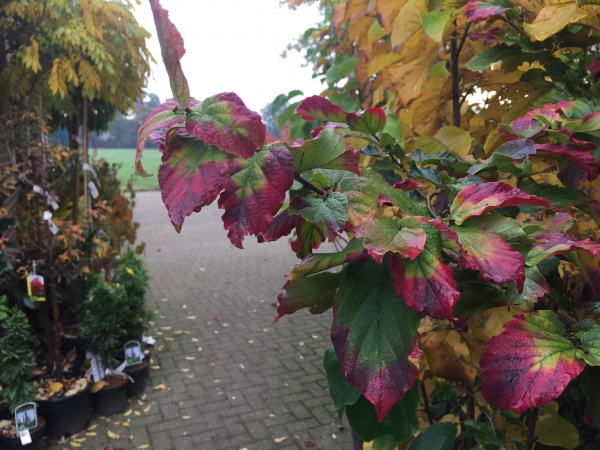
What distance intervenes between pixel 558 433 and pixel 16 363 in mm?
2959

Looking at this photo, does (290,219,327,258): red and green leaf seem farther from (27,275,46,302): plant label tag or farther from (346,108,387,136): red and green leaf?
(27,275,46,302): plant label tag

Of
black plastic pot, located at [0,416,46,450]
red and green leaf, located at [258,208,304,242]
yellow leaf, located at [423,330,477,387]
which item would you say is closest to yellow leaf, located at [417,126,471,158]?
yellow leaf, located at [423,330,477,387]

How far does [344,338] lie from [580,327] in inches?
14.6

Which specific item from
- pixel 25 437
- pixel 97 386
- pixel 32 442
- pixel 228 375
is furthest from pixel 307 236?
pixel 228 375

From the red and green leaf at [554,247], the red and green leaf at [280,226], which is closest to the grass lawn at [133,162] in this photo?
the red and green leaf at [280,226]

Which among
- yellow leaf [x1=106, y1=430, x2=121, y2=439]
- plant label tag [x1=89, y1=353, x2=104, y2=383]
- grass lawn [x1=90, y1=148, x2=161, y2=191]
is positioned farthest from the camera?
plant label tag [x1=89, y1=353, x2=104, y2=383]

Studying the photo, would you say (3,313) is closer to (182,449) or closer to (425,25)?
(182,449)

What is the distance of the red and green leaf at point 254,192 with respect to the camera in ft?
1.76

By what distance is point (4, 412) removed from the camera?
2.98 metres

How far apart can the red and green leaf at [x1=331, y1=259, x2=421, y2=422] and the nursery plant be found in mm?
2937

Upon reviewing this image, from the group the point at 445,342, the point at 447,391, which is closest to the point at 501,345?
the point at 445,342

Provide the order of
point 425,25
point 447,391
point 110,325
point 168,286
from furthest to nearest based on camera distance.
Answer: point 168,286 < point 110,325 < point 447,391 < point 425,25

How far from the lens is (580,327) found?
2.30 feet

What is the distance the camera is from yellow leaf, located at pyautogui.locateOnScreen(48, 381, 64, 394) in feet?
10.4
